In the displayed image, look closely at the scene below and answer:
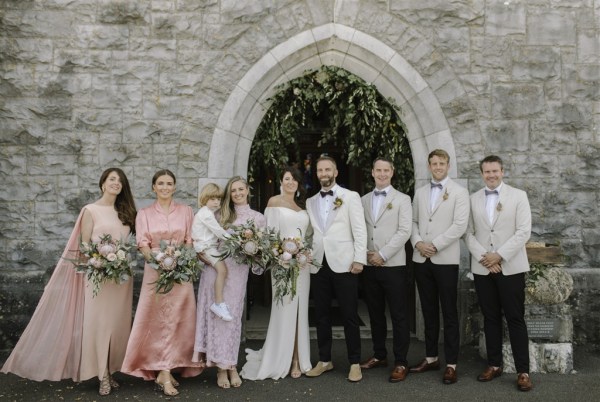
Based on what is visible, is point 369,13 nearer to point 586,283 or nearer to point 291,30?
point 291,30

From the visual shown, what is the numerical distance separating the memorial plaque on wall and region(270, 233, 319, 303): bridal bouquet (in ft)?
6.76

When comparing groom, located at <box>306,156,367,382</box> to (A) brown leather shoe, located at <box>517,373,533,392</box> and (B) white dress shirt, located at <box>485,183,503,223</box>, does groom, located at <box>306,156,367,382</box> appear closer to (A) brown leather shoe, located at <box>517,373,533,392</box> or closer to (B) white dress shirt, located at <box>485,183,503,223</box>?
(B) white dress shirt, located at <box>485,183,503,223</box>

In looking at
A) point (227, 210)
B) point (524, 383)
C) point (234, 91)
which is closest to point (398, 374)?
point (524, 383)

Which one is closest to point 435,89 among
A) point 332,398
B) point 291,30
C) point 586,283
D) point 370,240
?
point 291,30

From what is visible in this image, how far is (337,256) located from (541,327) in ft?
6.49

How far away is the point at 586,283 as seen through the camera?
538 cm

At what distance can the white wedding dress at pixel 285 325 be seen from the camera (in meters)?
4.43

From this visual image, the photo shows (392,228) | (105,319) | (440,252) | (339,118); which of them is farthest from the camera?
(339,118)

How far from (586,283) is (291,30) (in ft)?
13.2

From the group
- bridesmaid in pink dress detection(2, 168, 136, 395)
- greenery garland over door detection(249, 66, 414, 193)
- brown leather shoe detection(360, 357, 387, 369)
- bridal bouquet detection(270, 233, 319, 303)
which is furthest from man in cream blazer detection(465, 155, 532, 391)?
bridesmaid in pink dress detection(2, 168, 136, 395)

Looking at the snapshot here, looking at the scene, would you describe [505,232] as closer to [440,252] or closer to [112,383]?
[440,252]

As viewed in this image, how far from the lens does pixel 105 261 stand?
3965 mm

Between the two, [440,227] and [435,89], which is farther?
[435,89]

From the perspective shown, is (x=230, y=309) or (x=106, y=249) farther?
(x=230, y=309)
